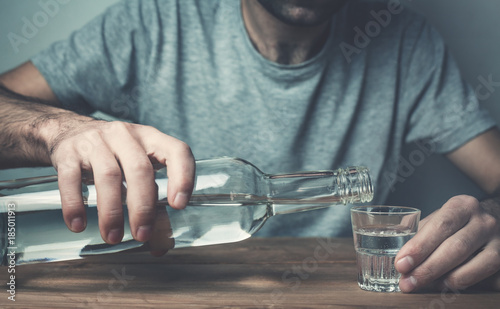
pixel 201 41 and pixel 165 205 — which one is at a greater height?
pixel 201 41

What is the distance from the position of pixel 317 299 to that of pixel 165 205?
0.19 metres

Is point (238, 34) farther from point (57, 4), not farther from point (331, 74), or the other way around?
point (57, 4)

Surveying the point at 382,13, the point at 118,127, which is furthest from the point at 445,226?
the point at 382,13

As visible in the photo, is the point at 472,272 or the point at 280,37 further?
the point at 280,37

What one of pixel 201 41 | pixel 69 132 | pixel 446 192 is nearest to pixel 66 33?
pixel 201 41

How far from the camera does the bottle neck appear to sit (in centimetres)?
47

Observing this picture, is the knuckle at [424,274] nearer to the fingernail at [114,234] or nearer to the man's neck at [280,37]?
A: the fingernail at [114,234]

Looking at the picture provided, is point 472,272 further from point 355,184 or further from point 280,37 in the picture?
point 280,37

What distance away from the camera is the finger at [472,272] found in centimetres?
46

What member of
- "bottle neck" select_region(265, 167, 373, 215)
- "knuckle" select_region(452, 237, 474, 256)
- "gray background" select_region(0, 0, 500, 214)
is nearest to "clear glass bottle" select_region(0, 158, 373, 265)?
"bottle neck" select_region(265, 167, 373, 215)

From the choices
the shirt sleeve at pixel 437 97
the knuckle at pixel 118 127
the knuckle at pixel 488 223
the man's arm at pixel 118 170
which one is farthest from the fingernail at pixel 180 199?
the shirt sleeve at pixel 437 97

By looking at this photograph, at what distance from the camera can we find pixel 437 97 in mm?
1021

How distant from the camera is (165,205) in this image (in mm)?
481

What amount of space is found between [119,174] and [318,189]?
0.21 m
